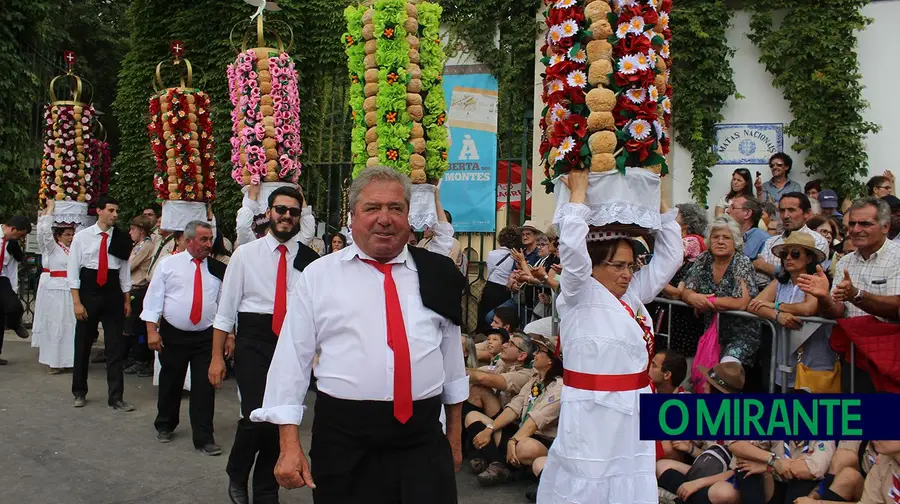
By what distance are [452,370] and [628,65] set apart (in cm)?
176

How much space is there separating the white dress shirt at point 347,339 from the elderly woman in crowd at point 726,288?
334 cm

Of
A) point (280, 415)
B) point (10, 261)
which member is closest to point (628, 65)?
point (280, 415)

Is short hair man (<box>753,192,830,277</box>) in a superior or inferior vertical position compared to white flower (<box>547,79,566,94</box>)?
inferior

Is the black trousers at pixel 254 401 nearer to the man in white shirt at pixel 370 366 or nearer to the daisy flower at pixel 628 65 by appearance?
the man in white shirt at pixel 370 366

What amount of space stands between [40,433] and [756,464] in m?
6.35

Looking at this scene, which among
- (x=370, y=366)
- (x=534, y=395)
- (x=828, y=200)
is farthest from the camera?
(x=828, y=200)

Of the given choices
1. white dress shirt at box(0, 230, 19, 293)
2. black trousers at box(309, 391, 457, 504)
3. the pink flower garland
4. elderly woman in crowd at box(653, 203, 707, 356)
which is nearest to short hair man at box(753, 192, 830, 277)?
elderly woman in crowd at box(653, 203, 707, 356)

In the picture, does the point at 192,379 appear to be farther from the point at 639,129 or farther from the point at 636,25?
the point at 636,25

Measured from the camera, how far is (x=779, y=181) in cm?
984

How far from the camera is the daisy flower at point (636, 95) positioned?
13.2 ft

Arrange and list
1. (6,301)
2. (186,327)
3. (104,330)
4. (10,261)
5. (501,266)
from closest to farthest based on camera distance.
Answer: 1. (186,327)
2. (104,330)
3. (501,266)
4. (6,301)
5. (10,261)

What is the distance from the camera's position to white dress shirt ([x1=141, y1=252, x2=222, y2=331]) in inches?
284

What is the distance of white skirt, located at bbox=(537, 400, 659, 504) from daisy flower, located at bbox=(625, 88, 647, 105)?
1521mm

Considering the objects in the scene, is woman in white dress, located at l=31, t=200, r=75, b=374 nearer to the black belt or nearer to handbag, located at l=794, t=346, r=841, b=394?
the black belt
